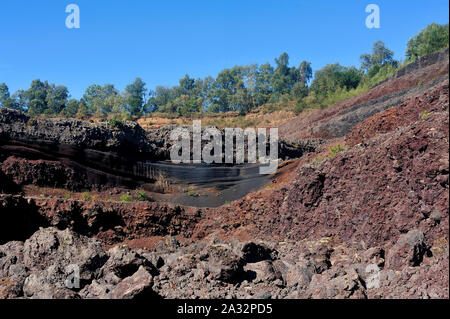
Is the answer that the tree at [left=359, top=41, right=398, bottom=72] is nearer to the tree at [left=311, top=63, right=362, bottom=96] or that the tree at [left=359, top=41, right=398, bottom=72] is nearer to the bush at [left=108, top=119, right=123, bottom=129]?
the tree at [left=311, top=63, right=362, bottom=96]

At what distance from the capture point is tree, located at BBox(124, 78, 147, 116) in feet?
153

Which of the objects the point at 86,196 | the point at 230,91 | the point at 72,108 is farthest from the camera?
the point at 230,91

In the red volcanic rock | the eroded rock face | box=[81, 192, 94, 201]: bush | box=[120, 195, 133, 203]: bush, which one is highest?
the red volcanic rock

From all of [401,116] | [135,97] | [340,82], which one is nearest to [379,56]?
[340,82]

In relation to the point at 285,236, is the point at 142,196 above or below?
above

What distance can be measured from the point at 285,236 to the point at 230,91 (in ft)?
155

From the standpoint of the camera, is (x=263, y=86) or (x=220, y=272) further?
(x=263, y=86)

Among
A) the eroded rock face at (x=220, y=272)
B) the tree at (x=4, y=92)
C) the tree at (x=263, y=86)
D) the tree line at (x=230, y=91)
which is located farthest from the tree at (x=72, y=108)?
the eroded rock face at (x=220, y=272)

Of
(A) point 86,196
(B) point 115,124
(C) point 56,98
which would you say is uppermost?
(C) point 56,98

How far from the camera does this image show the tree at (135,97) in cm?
4655

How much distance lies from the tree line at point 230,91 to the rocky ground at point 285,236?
26120 mm

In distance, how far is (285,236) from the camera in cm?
1227

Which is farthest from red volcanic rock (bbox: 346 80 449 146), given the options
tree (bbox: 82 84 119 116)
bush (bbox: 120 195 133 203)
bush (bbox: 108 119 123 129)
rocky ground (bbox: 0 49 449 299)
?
tree (bbox: 82 84 119 116)

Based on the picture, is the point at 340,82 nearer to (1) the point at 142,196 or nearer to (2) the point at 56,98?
(2) the point at 56,98
